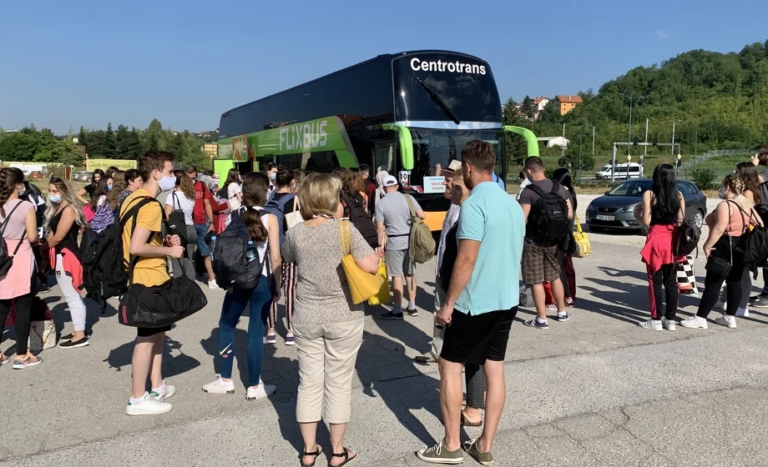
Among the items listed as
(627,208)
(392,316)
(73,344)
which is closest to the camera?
(73,344)

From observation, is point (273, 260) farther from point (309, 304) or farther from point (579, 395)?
point (579, 395)

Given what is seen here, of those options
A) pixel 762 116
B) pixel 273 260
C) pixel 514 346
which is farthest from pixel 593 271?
pixel 762 116

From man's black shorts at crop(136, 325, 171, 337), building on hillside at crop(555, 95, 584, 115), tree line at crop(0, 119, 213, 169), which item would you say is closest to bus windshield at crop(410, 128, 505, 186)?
man's black shorts at crop(136, 325, 171, 337)

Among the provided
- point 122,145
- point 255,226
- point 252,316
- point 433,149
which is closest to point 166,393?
point 252,316

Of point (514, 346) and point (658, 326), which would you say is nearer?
point (514, 346)

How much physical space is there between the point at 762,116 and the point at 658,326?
102 m

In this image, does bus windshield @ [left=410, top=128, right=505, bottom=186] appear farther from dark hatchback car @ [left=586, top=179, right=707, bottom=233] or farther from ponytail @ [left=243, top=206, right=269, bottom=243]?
ponytail @ [left=243, top=206, right=269, bottom=243]

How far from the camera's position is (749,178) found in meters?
6.31

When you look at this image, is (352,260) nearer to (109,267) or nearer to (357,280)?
(357,280)

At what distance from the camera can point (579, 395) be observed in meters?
4.41

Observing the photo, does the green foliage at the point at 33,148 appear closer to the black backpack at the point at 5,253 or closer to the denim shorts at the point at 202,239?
the denim shorts at the point at 202,239

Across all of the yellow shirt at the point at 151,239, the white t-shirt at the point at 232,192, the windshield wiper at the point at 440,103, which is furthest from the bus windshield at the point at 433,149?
the yellow shirt at the point at 151,239

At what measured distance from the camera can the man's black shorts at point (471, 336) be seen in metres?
3.24

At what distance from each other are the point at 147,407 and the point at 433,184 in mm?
7989
